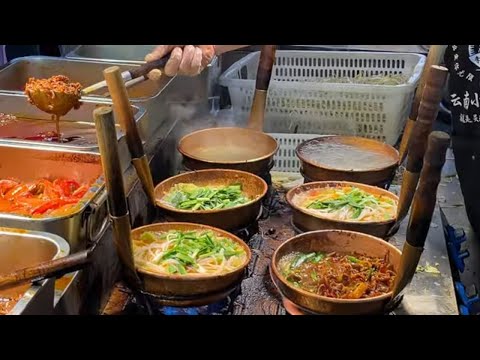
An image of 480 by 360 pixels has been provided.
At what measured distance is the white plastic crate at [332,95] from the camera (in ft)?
11.1

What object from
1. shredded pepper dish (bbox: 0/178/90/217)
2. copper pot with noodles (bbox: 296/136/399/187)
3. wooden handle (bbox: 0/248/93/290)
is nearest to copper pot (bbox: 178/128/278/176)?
copper pot with noodles (bbox: 296/136/399/187)

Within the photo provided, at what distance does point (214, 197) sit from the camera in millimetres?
2621

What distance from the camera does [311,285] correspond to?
6.97 ft

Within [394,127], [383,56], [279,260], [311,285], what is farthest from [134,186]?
[383,56]

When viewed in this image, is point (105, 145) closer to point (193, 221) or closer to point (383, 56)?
point (193, 221)

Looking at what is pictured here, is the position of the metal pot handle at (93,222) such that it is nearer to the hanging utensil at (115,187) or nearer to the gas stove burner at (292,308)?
the hanging utensil at (115,187)

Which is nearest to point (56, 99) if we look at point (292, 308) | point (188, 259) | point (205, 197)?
point (205, 197)

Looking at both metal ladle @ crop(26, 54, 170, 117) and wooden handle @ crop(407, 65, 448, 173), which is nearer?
wooden handle @ crop(407, 65, 448, 173)

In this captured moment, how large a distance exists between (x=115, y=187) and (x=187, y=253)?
24.9 inches

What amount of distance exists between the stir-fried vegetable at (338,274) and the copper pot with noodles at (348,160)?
2.11 feet

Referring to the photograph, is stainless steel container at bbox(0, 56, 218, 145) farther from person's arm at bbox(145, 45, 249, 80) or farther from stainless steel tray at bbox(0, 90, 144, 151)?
person's arm at bbox(145, 45, 249, 80)

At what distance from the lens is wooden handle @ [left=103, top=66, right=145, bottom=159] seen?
2020mm

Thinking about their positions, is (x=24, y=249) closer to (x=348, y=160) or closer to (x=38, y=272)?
(x=38, y=272)

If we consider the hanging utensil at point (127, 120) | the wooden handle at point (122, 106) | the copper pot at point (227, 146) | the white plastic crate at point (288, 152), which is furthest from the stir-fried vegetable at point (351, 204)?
the wooden handle at point (122, 106)
